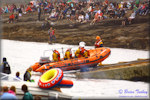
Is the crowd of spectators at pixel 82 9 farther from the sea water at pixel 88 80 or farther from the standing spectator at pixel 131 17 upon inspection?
the sea water at pixel 88 80

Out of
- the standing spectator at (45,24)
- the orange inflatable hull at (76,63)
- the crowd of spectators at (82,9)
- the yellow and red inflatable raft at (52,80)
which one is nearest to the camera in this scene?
the yellow and red inflatable raft at (52,80)

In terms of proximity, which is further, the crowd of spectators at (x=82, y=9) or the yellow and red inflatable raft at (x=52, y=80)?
the crowd of spectators at (x=82, y=9)

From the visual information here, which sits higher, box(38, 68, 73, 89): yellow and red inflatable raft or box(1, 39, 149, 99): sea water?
box(38, 68, 73, 89): yellow and red inflatable raft

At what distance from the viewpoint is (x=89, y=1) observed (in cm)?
1983

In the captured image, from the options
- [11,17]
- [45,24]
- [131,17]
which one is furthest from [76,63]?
[11,17]

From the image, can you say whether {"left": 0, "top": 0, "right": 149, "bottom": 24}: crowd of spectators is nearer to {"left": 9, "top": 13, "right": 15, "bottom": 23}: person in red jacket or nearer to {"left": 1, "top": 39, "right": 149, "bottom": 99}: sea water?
{"left": 9, "top": 13, "right": 15, "bottom": 23}: person in red jacket

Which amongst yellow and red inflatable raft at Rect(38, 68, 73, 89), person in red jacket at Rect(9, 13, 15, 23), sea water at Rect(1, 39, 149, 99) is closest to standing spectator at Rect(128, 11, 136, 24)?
sea water at Rect(1, 39, 149, 99)

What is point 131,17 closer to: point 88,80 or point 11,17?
point 11,17

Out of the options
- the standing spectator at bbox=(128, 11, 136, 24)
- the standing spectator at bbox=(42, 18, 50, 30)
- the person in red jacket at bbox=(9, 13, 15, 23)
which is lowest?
the standing spectator at bbox=(42, 18, 50, 30)

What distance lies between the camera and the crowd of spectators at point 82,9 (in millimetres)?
18578

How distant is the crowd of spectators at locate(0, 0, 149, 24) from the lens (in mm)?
18578

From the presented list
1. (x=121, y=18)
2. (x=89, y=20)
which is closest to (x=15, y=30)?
(x=89, y=20)

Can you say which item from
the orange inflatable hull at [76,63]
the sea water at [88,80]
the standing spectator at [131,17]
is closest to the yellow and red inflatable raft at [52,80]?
the sea water at [88,80]

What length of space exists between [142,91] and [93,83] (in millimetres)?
1543
